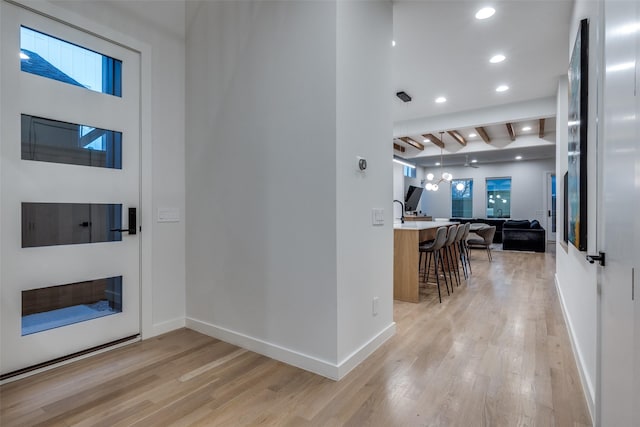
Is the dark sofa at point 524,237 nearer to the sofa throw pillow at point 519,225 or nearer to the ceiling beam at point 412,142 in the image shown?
the sofa throw pillow at point 519,225

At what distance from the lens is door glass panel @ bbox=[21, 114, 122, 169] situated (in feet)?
7.20

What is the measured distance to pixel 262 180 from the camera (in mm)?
2488

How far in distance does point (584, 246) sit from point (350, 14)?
2127 mm

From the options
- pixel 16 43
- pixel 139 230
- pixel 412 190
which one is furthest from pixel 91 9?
pixel 412 190

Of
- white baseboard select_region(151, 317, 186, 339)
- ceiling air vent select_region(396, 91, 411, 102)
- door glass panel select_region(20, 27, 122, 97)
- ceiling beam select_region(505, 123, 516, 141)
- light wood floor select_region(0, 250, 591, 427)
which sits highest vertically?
ceiling air vent select_region(396, 91, 411, 102)

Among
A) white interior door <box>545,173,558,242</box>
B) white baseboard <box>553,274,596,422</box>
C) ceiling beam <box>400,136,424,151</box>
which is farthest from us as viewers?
white interior door <box>545,173,558,242</box>

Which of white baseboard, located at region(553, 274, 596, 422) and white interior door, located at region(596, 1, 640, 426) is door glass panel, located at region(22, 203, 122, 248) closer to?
white interior door, located at region(596, 1, 640, 426)

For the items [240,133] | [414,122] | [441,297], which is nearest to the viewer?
[240,133]

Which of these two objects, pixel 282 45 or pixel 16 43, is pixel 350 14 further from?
pixel 16 43

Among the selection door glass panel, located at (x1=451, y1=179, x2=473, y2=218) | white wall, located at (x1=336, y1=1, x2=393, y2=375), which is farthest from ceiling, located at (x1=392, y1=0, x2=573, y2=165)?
door glass panel, located at (x1=451, y1=179, x2=473, y2=218)

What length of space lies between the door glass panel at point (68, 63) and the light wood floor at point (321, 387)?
209 centimetres

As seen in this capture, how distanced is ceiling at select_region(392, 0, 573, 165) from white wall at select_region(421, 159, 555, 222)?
4718 millimetres

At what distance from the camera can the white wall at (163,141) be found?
278 centimetres

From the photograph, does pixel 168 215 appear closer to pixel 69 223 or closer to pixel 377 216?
pixel 69 223
